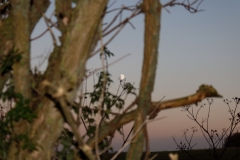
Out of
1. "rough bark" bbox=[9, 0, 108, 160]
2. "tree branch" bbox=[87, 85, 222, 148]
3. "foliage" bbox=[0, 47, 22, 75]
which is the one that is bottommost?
"tree branch" bbox=[87, 85, 222, 148]

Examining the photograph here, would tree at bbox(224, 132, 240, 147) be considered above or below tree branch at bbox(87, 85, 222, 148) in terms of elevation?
above

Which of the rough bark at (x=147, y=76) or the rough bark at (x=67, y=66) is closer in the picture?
the rough bark at (x=67, y=66)

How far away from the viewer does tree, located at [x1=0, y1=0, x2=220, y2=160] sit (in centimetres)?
205

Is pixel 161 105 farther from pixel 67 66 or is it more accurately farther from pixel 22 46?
pixel 22 46

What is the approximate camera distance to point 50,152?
224cm

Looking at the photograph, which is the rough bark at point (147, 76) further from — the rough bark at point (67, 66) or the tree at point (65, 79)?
the rough bark at point (67, 66)

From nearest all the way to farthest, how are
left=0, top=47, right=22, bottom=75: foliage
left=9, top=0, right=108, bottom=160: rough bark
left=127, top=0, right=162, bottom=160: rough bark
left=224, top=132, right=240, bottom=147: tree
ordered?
left=9, top=0, right=108, bottom=160: rough bark, left=127, top=0, right=162, bottom=160: rough bark, left=0, top=47, right=22, bottom=75: foliage, left=224, top=132, right=240, bottom=147: tree

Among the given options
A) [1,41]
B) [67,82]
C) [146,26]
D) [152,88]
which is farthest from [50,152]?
[1,41]

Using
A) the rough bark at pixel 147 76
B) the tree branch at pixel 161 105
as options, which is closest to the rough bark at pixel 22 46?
the tree branch at pixel 161 105

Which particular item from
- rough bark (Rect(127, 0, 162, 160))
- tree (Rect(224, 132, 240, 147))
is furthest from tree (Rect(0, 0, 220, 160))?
tree (Rect(224, 132, 240, 147))

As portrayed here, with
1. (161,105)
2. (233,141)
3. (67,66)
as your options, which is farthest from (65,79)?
(233,141)

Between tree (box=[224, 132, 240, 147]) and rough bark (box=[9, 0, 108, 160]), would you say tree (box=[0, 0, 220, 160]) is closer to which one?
rough bark (box=[9, 0, 108, 160])

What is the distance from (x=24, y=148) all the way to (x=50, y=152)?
0.16m

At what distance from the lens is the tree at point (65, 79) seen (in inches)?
80.9
